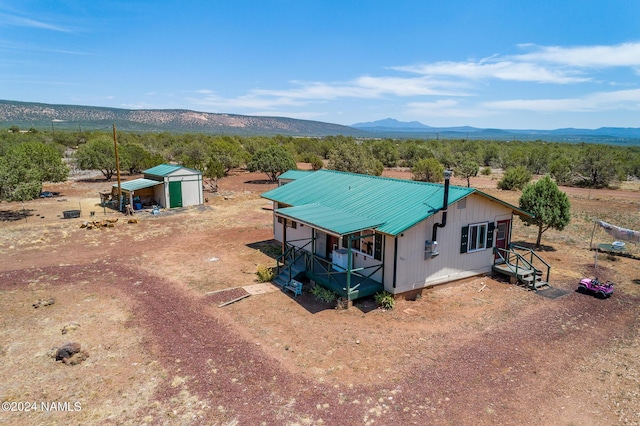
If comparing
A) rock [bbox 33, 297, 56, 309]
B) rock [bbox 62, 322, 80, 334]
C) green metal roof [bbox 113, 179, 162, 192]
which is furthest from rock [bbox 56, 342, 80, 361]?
green metal roof [bbox 113, 179, 162, 192]

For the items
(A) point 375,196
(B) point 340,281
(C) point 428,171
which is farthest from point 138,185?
(C) point 428,171

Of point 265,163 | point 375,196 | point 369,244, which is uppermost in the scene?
point 375,196

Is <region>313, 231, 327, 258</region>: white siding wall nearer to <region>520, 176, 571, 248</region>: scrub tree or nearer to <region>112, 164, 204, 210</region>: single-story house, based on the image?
<region>520, 176, 571, 248</region>: scrub tree

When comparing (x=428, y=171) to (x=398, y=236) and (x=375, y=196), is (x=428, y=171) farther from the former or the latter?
(x=398, y=236)

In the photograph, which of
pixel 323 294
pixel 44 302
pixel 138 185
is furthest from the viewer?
pixel 138 185

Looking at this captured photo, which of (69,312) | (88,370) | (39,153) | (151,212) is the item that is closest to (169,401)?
(88,370)

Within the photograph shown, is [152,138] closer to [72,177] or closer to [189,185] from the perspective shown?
[72,177]

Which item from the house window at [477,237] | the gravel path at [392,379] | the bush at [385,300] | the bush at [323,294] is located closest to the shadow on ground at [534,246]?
the house window at [477,237]
